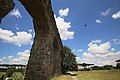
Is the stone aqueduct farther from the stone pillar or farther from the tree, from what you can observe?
the tree

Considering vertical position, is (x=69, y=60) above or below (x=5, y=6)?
above

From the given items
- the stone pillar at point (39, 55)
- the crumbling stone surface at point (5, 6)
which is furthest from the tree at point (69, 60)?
the crumbling stone surface at point (5, 6)

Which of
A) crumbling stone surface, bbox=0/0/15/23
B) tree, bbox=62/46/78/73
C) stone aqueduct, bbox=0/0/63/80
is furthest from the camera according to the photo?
tree, bbox=62/46/78/73

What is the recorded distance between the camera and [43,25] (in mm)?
12211

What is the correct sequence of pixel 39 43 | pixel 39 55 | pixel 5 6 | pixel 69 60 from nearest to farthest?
pixel 5 6 → pixel 39 55 → pixel 39 43 → pixel 69 60

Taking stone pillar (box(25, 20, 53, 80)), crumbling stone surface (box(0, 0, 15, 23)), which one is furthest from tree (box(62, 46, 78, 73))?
crumbling stone surface (box(0, 0, 15, 23))

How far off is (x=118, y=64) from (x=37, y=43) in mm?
49952

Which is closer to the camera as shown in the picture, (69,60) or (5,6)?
(5,6)

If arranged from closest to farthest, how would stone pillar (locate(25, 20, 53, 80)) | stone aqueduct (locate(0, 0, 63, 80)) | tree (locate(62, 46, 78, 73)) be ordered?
→ stone aqueduct (locate(0, 0, 63, 80))
stone pillar (locate(25, 20, 53, 80))
tree (locate(62, 46, 78, 73))

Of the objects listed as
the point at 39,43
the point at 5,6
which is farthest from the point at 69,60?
the point at 5,6

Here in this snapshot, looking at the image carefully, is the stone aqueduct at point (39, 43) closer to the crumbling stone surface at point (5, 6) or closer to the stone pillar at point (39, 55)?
the stone pillar at point (39, 55)

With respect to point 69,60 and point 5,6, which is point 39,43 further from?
point 69,60

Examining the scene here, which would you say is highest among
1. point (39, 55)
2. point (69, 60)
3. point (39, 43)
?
point (69, 60)

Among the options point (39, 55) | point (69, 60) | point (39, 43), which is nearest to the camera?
point (39, 55)
